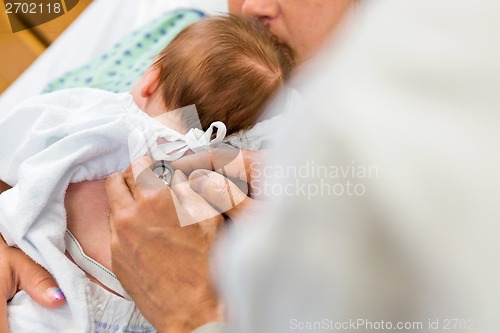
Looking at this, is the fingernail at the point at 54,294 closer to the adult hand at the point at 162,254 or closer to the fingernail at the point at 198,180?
the adult hand at the point at 162,254

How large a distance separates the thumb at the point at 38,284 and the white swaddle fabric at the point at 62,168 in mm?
14

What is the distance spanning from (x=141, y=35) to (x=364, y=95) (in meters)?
0.96

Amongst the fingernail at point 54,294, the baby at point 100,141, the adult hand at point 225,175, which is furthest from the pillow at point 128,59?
the fingernail at point 54,294

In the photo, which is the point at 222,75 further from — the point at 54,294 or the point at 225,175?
the point at 54,294

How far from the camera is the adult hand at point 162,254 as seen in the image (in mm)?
670

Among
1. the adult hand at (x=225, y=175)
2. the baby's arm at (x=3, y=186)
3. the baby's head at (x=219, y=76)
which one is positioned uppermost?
the baby's head at (x=219, y=76)

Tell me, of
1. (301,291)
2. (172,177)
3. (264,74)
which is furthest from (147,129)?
(301,291)

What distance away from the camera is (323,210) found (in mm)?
416

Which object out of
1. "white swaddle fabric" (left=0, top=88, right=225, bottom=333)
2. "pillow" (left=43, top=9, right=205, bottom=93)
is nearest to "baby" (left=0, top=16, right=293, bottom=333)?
"white swaddle fabric" (left=0, top=88, right=225, bottom=333)

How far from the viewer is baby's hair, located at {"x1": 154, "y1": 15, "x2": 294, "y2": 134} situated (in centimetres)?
85

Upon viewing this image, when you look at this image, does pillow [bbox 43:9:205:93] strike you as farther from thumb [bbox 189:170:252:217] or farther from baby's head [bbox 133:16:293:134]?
thumb [bbox 189:170:252:217]

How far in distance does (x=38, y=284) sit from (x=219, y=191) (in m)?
0.26

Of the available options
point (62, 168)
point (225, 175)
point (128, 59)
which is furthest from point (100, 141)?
point (128, 59)

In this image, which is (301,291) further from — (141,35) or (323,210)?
(141,35)
